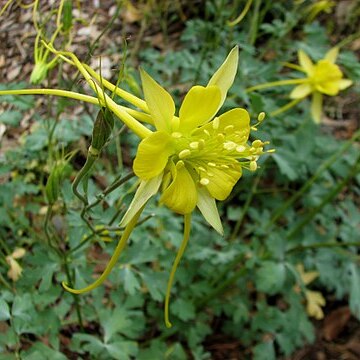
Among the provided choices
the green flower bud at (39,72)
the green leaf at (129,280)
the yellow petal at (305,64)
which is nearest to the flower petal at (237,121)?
the green flower bud at (39,72)

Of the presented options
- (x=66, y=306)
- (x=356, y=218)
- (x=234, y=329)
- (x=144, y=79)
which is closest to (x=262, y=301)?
(x=234, y=329)

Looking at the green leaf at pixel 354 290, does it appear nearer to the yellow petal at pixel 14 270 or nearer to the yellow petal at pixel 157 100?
the yellow petal at pixel 14 270

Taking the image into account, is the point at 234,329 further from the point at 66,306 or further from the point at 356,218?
the point at 66,306

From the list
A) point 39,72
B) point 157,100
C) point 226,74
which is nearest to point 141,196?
point 157,100

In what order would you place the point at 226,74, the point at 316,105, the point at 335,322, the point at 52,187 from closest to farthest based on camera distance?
the point at 226,74 → the point at 52,187 → the point at 316,105 → the point at 335,322

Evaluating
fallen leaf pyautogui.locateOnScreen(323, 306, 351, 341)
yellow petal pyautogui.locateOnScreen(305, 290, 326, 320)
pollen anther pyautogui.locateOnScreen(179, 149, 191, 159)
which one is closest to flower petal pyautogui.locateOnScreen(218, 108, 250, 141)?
pollen anther pyautogui.locateOnScreen(179, 149, 191, 159)

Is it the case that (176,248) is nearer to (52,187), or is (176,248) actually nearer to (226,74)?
(52,187)

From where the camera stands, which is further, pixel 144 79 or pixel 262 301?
pixel 262 301
